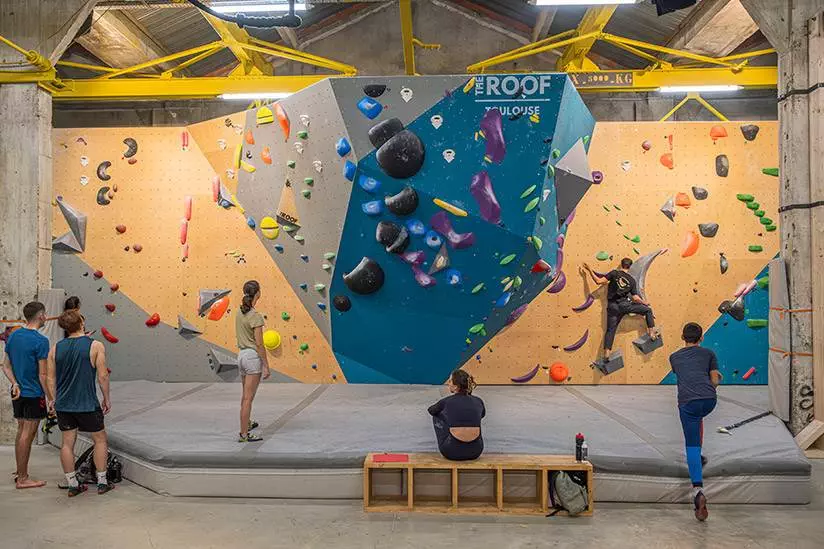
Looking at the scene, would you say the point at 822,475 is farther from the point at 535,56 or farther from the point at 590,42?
the point at 535,56

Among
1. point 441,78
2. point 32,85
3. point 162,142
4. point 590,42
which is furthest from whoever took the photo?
point 590,42

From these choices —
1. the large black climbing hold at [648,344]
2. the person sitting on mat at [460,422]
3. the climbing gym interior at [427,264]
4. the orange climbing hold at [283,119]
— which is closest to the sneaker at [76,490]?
the climbing gym interior at [427,264]

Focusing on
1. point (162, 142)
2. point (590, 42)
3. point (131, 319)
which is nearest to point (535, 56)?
point (590, 42)

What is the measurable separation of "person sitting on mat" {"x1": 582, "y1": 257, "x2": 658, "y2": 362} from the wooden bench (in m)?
3.60

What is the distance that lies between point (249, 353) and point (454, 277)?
2.20 meters

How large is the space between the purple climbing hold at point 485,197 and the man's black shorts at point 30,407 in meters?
3.61

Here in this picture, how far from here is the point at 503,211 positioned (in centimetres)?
582

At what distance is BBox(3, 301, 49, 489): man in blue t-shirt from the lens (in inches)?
178

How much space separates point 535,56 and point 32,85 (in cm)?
843

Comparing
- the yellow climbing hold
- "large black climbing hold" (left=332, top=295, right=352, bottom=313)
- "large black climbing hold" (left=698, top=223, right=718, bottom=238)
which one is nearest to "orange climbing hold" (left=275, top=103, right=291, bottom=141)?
the yellow climbing hold

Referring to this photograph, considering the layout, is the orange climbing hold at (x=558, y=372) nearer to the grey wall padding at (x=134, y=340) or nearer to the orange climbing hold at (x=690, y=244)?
the orange climbing hold at (x=690, y=244)

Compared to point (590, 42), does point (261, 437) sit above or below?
below

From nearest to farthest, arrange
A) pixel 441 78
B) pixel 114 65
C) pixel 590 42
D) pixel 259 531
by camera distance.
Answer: pixel 259 531 → pixel 441 78 → pixel 590 42 → pixel 114 65

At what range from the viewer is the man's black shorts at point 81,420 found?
4320 mm
